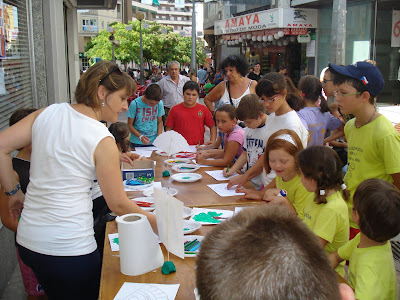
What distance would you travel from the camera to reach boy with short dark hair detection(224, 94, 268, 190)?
3543mm

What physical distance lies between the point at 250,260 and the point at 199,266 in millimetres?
130

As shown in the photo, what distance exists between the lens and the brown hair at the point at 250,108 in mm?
3533

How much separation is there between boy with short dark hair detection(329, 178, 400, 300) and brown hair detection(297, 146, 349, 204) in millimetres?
A: 320

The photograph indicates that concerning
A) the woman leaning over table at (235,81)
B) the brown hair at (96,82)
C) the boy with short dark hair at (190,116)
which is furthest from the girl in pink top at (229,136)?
the brown hair at (96,82)

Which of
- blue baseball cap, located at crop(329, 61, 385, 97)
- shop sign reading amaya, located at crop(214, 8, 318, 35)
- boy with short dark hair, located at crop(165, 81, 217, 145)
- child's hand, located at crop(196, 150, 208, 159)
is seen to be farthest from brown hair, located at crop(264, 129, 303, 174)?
shop sign reading amaya, located at crop(214, 8, 318, 35)

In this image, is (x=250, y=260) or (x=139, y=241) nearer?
(x=250, y=260)

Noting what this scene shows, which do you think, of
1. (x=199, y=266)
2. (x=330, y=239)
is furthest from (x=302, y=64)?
(x=199, y=266)

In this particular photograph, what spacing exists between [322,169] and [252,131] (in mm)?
1531

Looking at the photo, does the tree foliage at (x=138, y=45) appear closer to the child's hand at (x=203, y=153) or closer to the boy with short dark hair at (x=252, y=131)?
the child's hand at (x=203, y=153)

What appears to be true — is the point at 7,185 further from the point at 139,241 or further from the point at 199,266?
the point at 199,266

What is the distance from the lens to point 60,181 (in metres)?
1.87

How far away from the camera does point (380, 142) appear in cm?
247

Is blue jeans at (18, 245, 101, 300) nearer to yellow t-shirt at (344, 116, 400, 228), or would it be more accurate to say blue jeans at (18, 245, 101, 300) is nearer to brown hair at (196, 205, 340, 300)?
brown hair at (196, 205, 340, 300)

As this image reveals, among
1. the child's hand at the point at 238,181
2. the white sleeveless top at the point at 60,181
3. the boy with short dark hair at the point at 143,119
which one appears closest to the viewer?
the white sleeveless top at the point at 60,181
